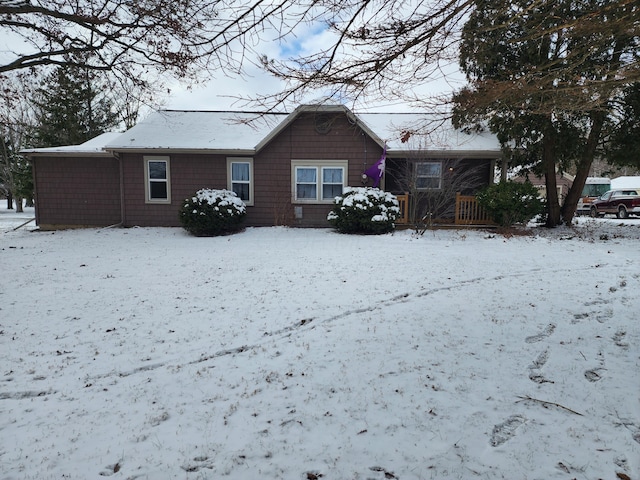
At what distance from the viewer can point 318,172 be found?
13.4m

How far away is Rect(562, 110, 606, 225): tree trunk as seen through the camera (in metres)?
12.0

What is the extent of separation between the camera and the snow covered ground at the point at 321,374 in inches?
86.0

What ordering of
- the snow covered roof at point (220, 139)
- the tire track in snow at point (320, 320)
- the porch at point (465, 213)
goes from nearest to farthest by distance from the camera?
the tire track in snow at point (320, 320), the snow covered roof at point (220, 139), the porch at point (465, 213)

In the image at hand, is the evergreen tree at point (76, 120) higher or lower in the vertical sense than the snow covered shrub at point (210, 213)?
higher

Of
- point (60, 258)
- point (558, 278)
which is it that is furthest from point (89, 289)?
point (558, 278)

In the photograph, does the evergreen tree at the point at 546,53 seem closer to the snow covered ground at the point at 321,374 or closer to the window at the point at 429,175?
the snow covered ground at the point at 321,374

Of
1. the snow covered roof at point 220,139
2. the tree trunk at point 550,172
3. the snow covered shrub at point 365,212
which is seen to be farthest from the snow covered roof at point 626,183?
the snow covered shrub at point 365,212

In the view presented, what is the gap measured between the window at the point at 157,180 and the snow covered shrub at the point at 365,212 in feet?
20.7

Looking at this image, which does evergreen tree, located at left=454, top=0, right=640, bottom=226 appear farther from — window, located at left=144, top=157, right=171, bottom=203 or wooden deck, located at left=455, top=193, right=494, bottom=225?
window, located at left=144, top=157, right=171, bottom=203

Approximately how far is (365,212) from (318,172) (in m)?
2.98

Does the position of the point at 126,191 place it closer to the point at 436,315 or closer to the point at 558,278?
the point at 436,315

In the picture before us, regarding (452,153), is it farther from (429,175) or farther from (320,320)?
(320,320)

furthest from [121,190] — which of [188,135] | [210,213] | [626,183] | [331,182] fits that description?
[626,183]

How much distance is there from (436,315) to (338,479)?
9.64 ft
